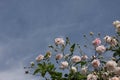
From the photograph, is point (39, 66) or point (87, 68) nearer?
point (87, 68)

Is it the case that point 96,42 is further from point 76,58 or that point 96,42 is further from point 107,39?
point 76,58

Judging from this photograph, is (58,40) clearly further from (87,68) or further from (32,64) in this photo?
(87,68)

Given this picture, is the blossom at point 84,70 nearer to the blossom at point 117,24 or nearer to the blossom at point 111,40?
the blossom at point 111,40

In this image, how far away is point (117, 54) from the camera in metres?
5.81

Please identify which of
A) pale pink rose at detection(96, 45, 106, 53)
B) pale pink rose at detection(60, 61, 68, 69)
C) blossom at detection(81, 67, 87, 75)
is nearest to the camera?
blossom at detection(81, 67, 87, 75)

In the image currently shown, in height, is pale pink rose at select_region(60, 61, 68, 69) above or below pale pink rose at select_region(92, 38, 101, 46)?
below

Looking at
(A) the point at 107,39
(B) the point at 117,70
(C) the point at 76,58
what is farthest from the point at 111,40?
(B) the point at 117,70

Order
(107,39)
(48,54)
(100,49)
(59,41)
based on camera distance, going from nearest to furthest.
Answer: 1. (100,49)
2. (107,39)
3. (48,54)
4. (59,41)

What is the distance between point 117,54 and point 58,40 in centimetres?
159

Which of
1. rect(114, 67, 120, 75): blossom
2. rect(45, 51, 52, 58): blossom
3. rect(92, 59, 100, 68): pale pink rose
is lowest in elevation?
rect(114, 67, 120, 75): blossom

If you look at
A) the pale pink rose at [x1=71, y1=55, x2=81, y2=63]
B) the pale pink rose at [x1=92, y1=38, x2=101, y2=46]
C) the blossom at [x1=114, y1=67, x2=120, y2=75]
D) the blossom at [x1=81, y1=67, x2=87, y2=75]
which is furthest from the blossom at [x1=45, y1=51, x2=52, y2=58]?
the blossom at [x1=114, y1=67, x2=120, y2=75]

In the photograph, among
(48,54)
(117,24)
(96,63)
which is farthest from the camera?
(48,54)

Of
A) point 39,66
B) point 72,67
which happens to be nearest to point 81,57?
point 72,67

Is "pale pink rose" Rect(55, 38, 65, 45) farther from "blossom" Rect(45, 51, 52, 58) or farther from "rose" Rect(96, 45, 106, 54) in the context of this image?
"rose" Rect(96, 45, 106, 54)
